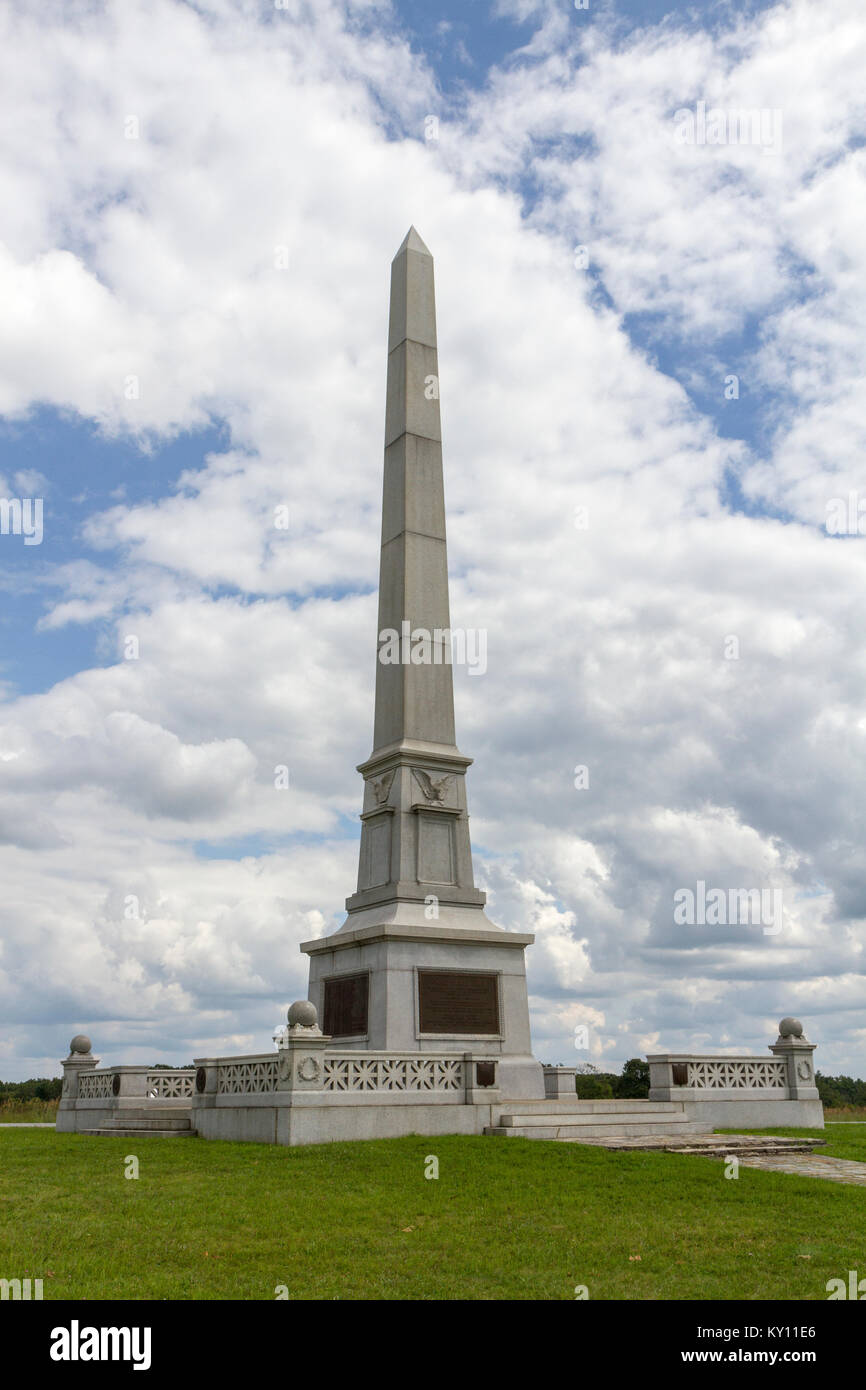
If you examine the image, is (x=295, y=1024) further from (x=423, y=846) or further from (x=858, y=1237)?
(x=858, y=1237)

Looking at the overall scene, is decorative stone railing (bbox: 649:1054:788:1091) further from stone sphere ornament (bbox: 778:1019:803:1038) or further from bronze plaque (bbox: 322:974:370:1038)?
bronze plaque (bbox: 322:974:370:1038)

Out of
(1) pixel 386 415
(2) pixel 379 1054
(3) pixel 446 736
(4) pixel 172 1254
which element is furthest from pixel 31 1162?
(1) pixel 386 415

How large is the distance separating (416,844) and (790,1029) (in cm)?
961

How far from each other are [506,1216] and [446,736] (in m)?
15.4

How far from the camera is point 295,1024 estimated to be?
1917 cm

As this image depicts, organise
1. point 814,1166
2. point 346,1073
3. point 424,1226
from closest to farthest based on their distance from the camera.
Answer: point 424,1226, point 814,1166, point 346,1073

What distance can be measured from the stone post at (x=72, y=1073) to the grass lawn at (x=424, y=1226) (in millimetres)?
10798

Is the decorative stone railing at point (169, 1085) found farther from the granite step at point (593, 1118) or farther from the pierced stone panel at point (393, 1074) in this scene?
the granite step at point (593, 1118)

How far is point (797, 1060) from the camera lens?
24.2 metres

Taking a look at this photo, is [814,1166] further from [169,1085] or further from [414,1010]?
[169,1085]

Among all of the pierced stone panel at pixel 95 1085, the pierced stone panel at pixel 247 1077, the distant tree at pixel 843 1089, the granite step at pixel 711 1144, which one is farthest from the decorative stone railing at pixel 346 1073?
the distant tree at pixel 843 1089

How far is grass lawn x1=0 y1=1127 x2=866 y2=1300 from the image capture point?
9180 mm

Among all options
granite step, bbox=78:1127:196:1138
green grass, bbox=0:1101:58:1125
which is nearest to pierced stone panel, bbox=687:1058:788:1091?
granite step, bbox=78:1127:196:1138

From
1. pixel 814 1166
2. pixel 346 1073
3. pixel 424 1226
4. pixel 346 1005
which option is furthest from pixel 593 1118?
pixel 424 1226
